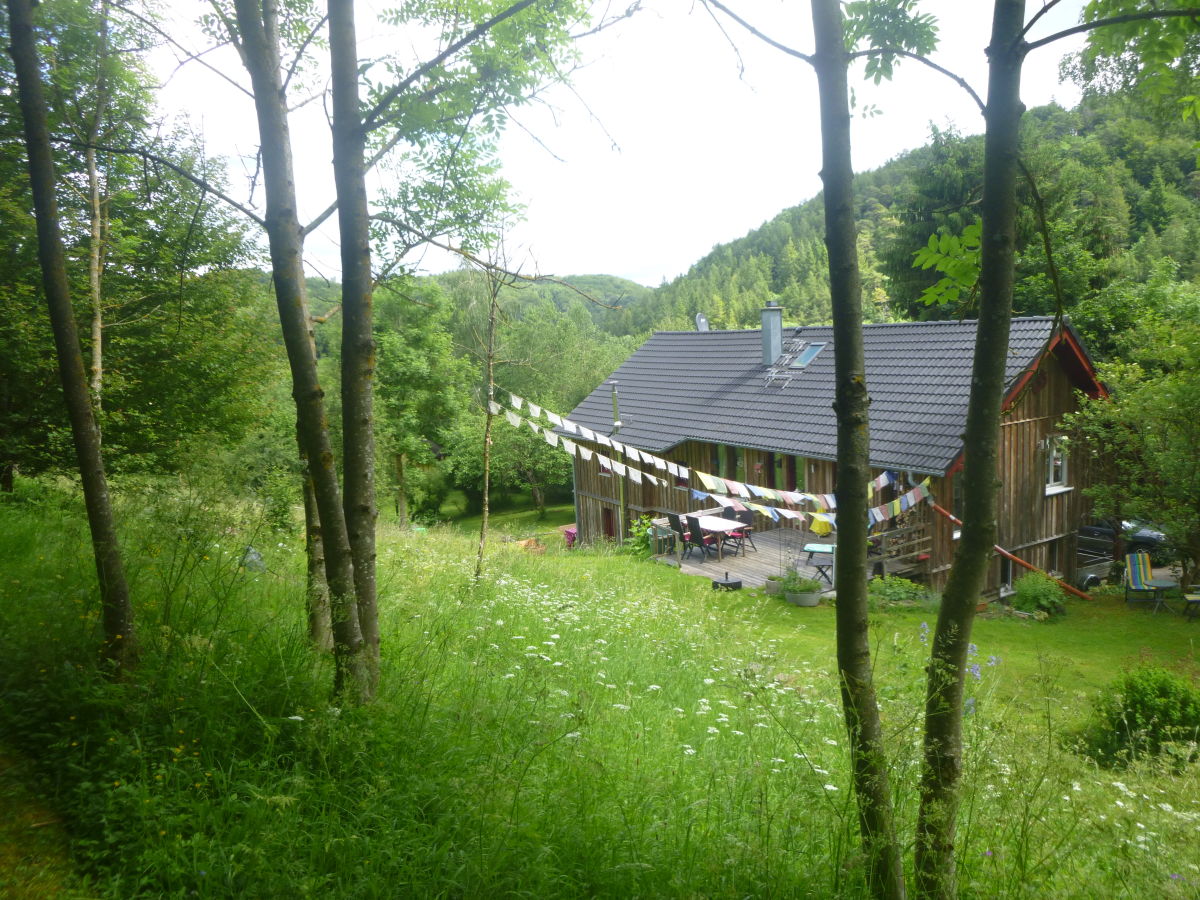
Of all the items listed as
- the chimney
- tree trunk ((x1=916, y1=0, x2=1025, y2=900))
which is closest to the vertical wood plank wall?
the chimney

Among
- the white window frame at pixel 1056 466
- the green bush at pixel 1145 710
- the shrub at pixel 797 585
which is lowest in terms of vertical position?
the shrub at pixel 797 585

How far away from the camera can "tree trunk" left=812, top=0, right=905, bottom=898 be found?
2156 mm

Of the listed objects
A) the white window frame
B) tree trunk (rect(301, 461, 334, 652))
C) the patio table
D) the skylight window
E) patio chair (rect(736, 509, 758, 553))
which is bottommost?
patio chair (rect(736, 509, 758, 553))

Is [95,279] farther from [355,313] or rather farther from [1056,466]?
[1056,466]

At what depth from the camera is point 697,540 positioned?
15.6 metres

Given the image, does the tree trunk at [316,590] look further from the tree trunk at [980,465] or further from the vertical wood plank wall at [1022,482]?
the vertical wood plank wall at [1022,482]

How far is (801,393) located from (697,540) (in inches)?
175

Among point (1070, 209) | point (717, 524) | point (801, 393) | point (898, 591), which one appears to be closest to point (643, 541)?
point (717, 524)

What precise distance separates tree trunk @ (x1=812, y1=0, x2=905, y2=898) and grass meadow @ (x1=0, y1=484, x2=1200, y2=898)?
12cm

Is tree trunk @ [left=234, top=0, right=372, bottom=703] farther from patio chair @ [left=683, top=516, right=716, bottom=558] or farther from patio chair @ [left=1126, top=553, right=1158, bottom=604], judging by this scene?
patio chair @ [left=1126, top=553, right=1158, bottom=604]

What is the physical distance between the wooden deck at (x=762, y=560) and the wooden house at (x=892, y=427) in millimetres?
994

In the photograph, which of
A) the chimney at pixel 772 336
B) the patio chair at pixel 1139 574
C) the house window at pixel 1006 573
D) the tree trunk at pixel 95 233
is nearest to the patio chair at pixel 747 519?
the chimney at pixel 772 336

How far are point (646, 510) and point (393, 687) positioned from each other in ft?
54.5

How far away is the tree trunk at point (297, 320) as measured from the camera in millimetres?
3264
